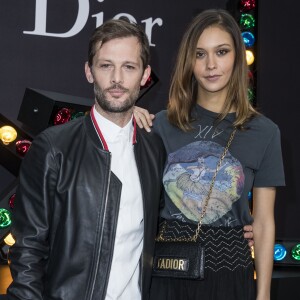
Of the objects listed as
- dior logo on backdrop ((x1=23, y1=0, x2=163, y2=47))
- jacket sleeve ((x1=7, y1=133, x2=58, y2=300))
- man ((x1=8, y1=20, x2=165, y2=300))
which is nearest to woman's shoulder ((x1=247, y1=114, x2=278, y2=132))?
man ((x1=8, y1=20, x2=165, y2=300))

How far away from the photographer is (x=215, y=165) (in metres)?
2.32

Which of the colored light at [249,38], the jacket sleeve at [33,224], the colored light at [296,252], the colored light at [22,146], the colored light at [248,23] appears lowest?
the jacket sleeve at [33,224]

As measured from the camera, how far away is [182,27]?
5141mm

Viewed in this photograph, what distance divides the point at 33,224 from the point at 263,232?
86 cm

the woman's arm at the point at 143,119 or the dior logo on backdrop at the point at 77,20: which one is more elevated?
the dior logo on backdrop at the point at 77,20

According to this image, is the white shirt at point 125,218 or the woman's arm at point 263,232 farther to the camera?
the woman's arm at point 263,232

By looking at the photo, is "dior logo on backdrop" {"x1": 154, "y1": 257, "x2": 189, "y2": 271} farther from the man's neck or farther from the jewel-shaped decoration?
the jewel-shaped decoration

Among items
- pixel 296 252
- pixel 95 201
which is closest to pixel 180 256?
pixel 95 201

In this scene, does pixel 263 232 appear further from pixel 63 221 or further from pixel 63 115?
pixel 63 115

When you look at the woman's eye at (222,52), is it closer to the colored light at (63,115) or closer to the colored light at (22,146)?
the colored light at (63,115)

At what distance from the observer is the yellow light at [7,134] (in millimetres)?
4211

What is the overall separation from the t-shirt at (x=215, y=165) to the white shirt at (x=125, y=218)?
226mm

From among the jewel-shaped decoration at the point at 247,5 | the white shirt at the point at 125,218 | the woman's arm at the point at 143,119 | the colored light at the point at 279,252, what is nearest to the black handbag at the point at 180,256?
the white shirt at the point at 125,218

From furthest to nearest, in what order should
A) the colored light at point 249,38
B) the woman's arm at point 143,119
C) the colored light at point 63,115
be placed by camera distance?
the colored light at point 249,38, the colored light at point 63,115, the woman's arm at point 143,119
